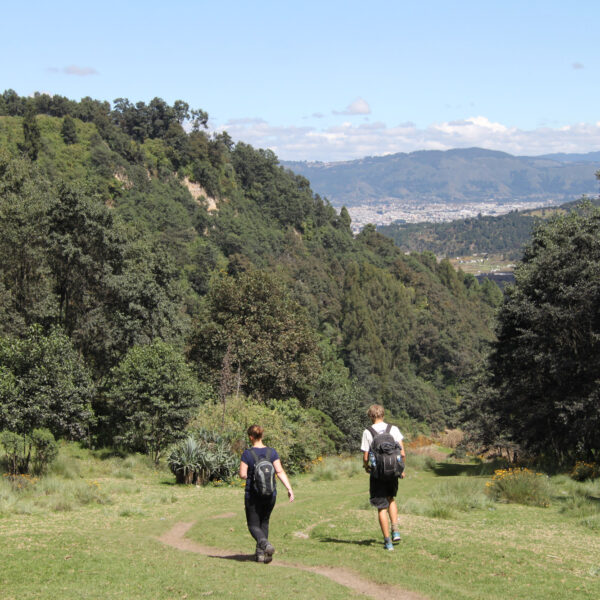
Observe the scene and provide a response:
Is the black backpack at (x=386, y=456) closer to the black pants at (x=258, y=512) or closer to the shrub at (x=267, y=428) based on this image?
the black pants at (x=258, y=512)

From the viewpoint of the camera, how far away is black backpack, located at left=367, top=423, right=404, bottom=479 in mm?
8153

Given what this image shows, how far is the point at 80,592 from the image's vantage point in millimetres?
6777

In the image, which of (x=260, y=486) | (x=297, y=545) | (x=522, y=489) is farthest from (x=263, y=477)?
(x=522, y=489)

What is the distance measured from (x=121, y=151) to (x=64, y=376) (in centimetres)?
8104

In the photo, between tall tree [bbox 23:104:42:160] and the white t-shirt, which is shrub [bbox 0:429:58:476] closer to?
the white t-shirt

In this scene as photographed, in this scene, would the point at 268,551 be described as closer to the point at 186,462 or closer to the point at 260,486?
the point at 260,486

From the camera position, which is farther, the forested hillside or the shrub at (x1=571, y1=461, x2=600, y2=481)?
the forested hillside

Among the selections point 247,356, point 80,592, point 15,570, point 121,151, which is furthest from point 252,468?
point 121,151

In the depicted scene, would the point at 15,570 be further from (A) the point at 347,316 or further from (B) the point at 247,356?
(A) the point at 347,316

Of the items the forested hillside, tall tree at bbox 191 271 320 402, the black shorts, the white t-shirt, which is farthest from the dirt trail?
tall tree at bbox 191 271 320 402

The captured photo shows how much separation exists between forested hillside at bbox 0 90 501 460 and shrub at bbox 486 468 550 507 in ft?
39.0

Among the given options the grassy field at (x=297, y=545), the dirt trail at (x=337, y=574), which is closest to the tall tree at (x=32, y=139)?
the grassy field at (x=297, y=545)

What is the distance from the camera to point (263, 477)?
783 centimetres

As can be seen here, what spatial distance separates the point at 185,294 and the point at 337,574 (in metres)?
32.6
